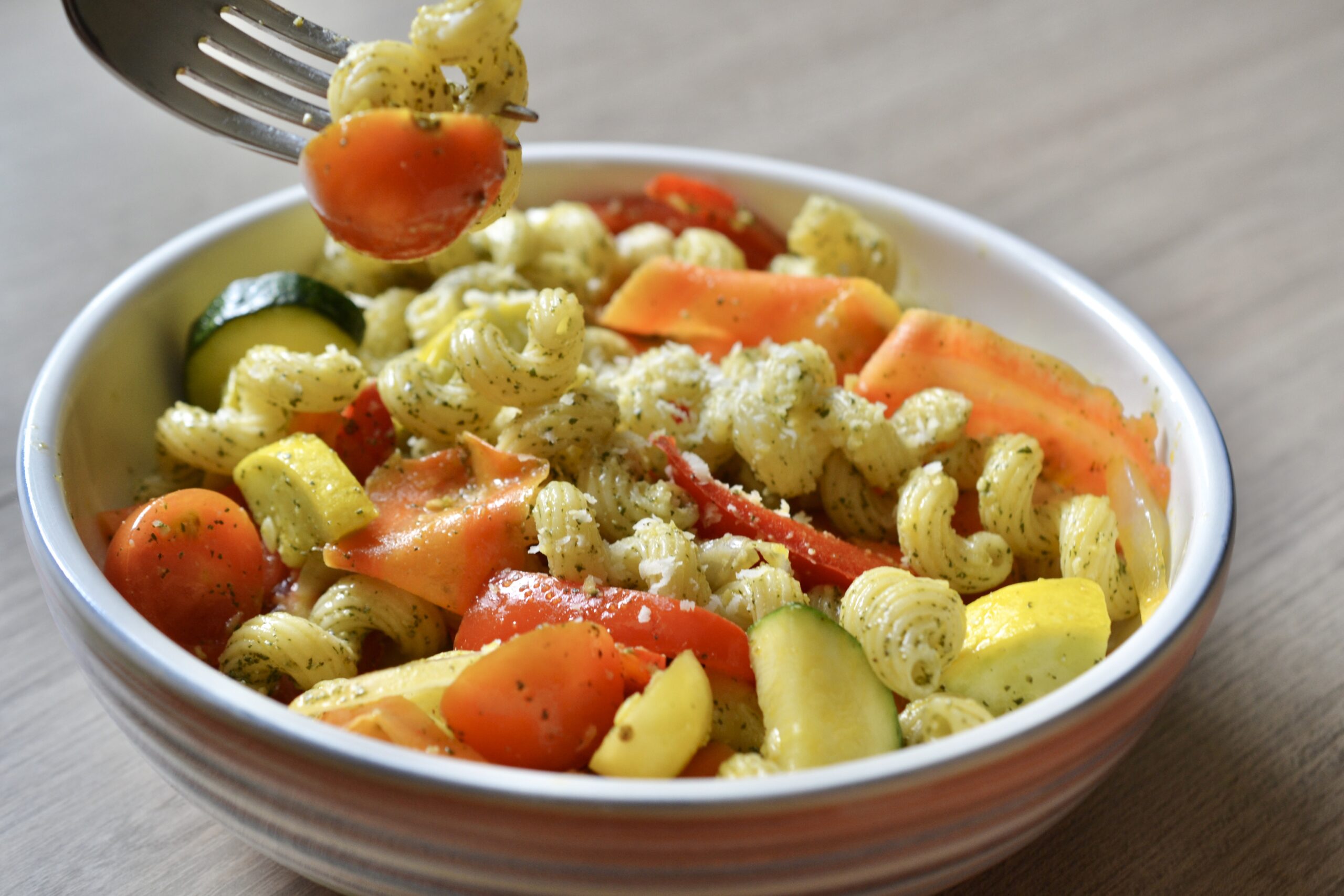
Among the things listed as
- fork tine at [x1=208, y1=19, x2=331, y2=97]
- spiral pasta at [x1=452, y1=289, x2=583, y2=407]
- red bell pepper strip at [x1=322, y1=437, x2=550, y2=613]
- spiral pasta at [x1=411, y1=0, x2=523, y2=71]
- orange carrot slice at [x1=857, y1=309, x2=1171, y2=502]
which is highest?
spiral pasta at [x1=411, y1=0, x2=523, y2=71]

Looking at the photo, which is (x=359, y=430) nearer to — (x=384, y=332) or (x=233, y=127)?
(x=384, y=332)

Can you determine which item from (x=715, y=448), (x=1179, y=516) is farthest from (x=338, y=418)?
(x=1179, y=516)

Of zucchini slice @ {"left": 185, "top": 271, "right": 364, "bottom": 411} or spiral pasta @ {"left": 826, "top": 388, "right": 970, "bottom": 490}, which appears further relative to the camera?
zucchini slice @ {"left": 185, "top": 271, "right": 364, "bottom": 411}

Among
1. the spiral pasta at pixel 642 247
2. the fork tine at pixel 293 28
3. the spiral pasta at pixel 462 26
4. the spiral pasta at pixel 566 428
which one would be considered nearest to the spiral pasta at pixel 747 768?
the spiral pasta at pixel 566 428

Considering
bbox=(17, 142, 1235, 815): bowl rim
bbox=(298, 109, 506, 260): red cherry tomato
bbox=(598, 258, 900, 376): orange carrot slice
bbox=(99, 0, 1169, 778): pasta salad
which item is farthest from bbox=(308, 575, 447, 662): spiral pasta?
bbox=(598, 258, 900, 376): orange carrot slice

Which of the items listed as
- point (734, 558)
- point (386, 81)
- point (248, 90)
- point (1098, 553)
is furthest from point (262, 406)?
point (1098, 553)

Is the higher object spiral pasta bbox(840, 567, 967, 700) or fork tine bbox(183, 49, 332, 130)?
fork tine bbox(183, 49, 332, 130)

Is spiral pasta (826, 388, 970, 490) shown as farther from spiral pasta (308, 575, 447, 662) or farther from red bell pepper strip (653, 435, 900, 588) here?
spiral pasta (308, 575, 447, 662)
